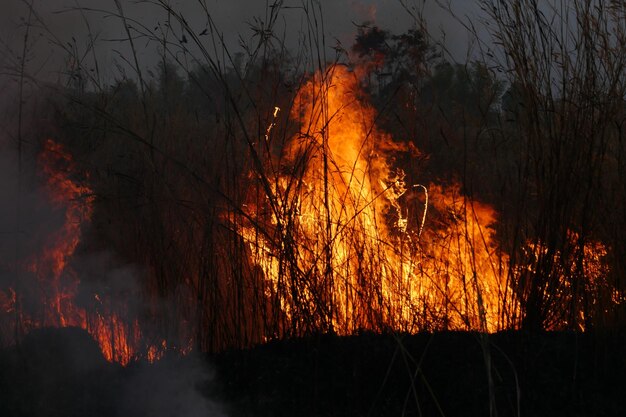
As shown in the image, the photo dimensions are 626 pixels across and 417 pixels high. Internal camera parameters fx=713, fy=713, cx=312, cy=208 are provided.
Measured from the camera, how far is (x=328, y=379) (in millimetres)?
2326

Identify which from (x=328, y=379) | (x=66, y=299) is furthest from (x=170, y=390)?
(x=66, y=299)

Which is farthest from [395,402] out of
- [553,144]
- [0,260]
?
[0,260]

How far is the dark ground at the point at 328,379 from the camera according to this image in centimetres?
215

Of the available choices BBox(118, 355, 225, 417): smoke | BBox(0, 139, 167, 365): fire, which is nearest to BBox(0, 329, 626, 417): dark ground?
BBox(118, 355, 225, 417): smoke

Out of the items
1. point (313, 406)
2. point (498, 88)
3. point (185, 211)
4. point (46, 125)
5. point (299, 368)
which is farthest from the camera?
point (46, 125)

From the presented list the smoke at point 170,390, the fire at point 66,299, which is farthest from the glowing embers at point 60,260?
the smoke at point 170,390

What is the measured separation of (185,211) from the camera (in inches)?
125

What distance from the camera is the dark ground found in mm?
2152

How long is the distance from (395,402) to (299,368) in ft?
1.10

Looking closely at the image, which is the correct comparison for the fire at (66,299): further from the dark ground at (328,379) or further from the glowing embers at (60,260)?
the dark ground at (328,379)

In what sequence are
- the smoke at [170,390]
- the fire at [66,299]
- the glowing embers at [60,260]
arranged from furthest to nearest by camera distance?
the glowing embers at [60,260] → the fire at [66,299] → the smoke at [170,390]

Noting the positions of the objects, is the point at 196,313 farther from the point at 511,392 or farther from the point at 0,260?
the point at 511,392

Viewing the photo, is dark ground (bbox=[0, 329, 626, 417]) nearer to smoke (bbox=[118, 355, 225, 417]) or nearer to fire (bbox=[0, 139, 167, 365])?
smoke (bbox=[118, 355, 225, 417])

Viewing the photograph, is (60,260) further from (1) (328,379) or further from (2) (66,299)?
(1) (328,379)
